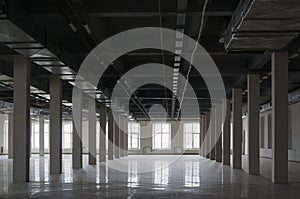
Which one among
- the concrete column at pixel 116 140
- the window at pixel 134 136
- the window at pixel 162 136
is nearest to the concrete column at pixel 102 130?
the concrete column at pixel 116 140

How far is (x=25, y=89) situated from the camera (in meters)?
12.1

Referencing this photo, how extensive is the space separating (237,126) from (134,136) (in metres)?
24.8

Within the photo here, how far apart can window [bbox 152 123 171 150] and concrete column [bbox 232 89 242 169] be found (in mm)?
23528

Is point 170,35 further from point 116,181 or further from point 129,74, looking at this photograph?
point 129,74

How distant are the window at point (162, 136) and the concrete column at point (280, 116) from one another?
99.0ft

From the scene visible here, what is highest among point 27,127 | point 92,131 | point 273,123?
point 273,123

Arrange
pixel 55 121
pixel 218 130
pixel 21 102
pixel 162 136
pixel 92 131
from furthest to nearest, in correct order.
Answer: pixel 162 136 < pixel 218 130 < pixel 92 131 < pixel 55 121 < pixel 21 102

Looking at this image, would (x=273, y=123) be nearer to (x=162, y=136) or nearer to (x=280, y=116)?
(x=280, y=116)

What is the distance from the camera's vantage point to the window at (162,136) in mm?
42000

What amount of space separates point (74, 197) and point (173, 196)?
5.71 ft

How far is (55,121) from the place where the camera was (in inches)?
591

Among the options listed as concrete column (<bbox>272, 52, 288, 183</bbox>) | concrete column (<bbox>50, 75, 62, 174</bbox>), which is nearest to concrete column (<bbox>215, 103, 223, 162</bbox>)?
concrete column (<bbox>50, 75, 62, 174</bbox>)

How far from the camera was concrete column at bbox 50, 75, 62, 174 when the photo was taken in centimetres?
1486

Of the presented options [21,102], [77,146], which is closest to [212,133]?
[77,146]
